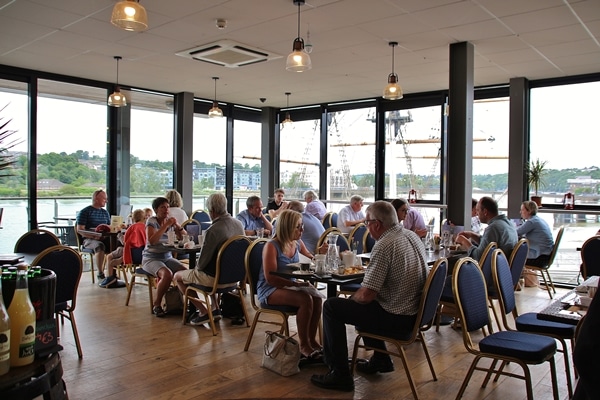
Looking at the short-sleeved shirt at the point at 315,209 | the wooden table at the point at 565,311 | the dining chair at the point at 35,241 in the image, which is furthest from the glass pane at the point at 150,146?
the wooden table at the point at 565,311

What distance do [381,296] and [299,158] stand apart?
815 cm

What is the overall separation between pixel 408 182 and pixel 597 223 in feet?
10.5

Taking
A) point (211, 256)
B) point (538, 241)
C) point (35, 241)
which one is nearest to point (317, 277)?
point (211, 256)

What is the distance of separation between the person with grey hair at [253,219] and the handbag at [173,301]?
4.44 feet

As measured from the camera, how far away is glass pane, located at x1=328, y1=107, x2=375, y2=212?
33.3ft

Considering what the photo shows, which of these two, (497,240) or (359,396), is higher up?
(497,240)

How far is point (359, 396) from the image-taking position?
3420mm

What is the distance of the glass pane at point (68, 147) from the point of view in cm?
826

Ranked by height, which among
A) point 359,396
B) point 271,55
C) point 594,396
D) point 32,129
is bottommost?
point 359,396

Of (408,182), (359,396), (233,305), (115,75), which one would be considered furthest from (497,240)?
(115,75)

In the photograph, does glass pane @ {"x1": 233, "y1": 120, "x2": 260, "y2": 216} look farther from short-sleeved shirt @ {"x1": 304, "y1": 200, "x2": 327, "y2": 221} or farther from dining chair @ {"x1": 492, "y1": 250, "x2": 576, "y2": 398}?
dining chair @ {"x1": 492, "y1": 250, "x2": 576, "y2": 398}

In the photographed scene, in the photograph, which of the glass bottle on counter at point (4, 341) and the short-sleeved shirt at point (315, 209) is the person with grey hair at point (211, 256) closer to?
the glass bottle on counter at point (4, 341)

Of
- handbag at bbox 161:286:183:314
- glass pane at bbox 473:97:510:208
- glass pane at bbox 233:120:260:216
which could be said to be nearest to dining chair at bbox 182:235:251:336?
handbag at bbox 161:286:183:314

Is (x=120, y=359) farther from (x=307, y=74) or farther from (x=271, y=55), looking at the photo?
(x=307, y=74)
